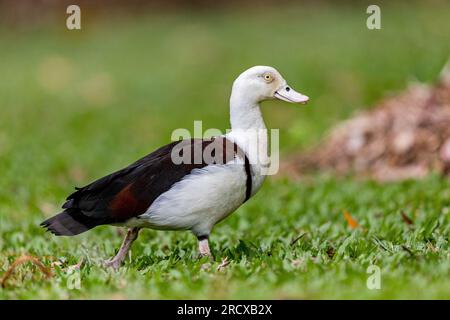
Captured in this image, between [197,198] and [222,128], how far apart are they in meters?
5.50

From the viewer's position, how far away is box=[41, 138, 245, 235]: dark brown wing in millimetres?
4266

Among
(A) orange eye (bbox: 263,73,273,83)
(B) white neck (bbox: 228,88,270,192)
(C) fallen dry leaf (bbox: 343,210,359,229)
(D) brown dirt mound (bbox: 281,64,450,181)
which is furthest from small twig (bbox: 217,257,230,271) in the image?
(D) brown dirt mound (bbox: 281,64,450,181)

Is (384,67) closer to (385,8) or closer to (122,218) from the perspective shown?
(385,8)

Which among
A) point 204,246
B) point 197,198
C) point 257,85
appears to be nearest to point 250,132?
point 257,85

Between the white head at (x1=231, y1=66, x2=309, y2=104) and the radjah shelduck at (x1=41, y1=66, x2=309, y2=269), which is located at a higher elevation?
the white head at (x1=231, y1=66, x2=309, y2=104)

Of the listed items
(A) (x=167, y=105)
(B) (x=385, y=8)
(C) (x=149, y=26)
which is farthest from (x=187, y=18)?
(A) (x=167, y=105)

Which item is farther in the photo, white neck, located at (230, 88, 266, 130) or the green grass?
white neck, located at (230, 88, 266, 130)

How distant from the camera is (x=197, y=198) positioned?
4.30 meters

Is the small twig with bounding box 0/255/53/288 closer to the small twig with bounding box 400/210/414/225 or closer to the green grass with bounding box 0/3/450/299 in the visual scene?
the green grass with bounding box 0/3/450/299

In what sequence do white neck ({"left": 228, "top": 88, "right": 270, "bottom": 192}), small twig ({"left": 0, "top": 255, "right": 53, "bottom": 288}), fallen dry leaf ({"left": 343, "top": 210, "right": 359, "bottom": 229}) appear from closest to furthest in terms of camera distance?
small twig ({"left": 0, "top": 255, "right": 53, "bottom": 288}) < white neck ({"left": 228, "top": 88, "right": 270, "bottom": 192}) < fallen dry leaf ({"left": 343, "top": 210, "right": 359, "bottom": 229})

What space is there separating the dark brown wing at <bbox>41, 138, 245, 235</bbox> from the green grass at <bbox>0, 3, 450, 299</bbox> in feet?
0.91

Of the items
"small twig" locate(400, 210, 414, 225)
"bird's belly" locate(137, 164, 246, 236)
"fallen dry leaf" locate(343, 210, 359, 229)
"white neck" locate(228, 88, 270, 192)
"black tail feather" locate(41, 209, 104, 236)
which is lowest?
"fallen dry leaf" locate(343, 210, 359, 229)
